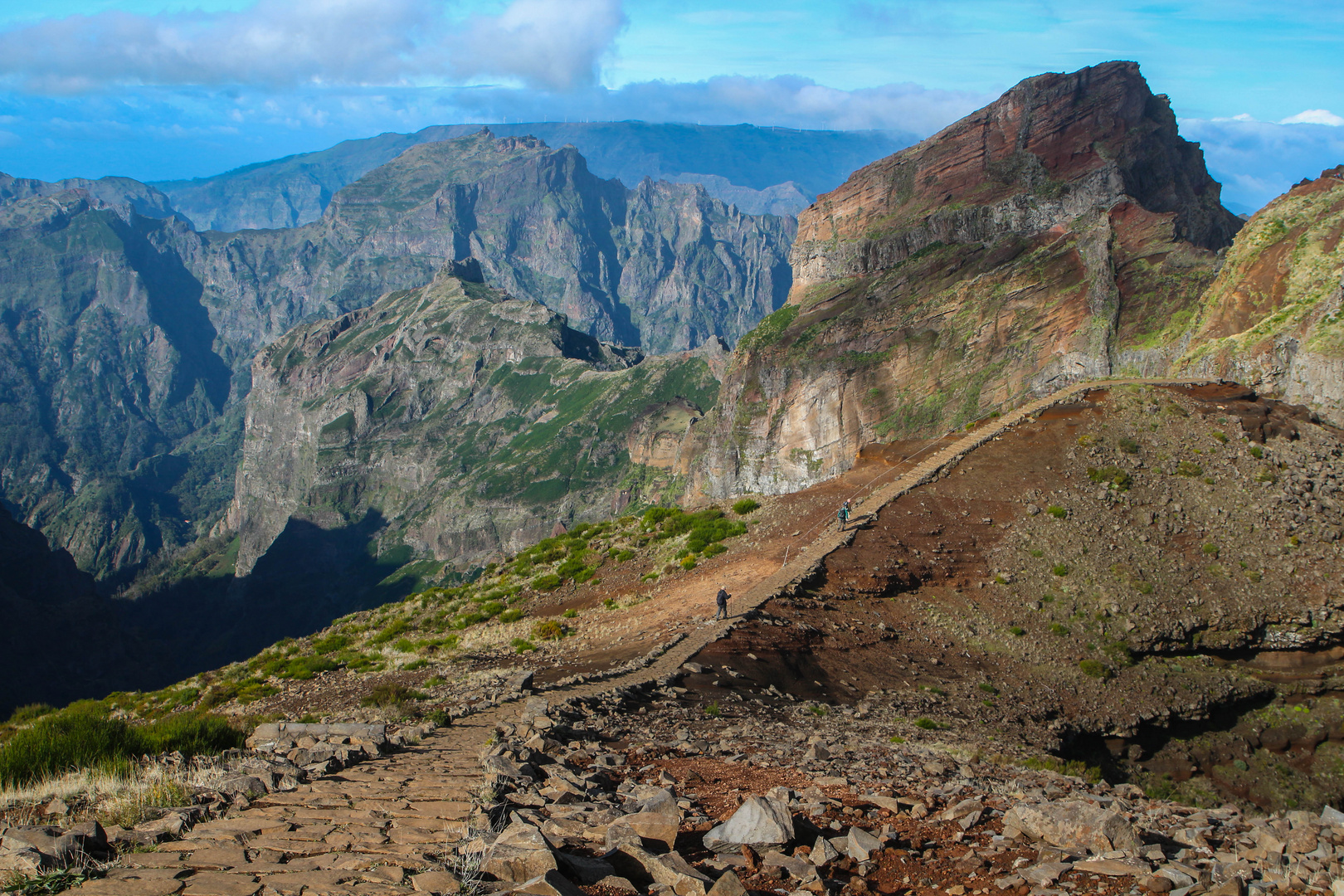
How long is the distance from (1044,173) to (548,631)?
138903mm

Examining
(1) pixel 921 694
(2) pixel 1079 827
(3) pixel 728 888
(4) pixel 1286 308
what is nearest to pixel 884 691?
(1) pixel 921 694

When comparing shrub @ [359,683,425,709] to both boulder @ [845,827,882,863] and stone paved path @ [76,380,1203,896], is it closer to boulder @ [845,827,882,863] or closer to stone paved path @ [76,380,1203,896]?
stone paved path @ [76,380,1203,896]

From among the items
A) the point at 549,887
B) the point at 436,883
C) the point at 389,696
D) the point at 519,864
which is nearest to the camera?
the point at 549,887

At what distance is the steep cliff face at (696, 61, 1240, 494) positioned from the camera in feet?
354

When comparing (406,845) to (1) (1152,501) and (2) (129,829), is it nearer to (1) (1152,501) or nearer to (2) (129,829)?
(2) (129,829)

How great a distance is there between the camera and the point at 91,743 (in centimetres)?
1583

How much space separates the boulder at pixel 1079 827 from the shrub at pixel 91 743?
1531 centimetres

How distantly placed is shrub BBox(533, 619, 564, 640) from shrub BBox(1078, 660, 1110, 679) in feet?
73.2

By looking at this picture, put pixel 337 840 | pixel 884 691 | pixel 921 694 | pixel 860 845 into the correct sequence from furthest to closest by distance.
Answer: pixel 921 694
pixel 884 691
pixel 860 845
pixel 337 840

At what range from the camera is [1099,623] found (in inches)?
1426

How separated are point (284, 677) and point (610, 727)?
24.0 m

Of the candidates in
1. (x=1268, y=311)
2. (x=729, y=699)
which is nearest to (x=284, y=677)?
(x=729, y=699)

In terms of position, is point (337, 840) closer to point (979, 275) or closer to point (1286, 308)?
point (1286, 308)

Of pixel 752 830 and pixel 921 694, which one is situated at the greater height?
pixel 752 830
